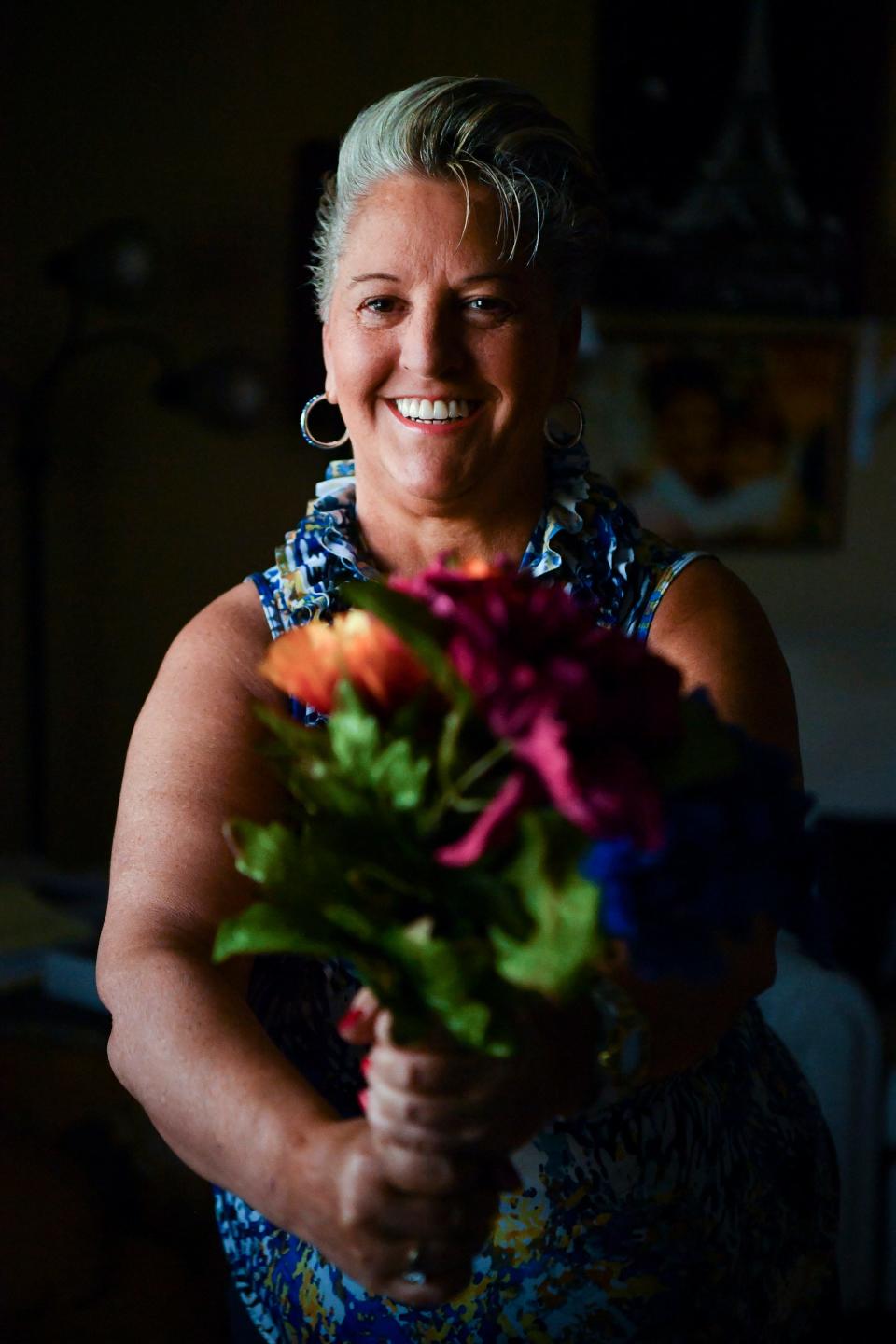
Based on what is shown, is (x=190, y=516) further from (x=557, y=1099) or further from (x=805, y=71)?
(x=557, y=1099)

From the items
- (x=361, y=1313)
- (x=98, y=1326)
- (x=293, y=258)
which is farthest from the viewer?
(x=293, y=258)

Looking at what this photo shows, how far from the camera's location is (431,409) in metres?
1.18

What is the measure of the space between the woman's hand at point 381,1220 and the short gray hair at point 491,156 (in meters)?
0.74

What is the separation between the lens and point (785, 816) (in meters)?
0.67

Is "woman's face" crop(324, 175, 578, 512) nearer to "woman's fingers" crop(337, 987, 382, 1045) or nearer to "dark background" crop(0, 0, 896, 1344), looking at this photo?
"woman's fingers" crop(337, 987, 382, 1045)

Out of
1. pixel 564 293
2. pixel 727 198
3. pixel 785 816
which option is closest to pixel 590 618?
pixel 785 816

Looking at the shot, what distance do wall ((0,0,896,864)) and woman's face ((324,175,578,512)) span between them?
6.34 feet

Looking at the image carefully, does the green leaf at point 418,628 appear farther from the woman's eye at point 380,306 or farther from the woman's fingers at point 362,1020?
the woman's eye at point 380,306

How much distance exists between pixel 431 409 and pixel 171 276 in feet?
7.65

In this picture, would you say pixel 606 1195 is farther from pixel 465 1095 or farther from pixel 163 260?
pixel 163 260

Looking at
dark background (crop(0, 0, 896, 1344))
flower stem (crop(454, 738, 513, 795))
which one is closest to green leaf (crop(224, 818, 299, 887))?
flower stem (crop(454, 738, 513, 795))

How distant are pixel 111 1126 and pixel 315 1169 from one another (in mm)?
1220

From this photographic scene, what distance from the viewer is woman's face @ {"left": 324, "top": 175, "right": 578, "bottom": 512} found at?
1149 mm

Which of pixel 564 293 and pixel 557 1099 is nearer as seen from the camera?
pixel 557 1099
